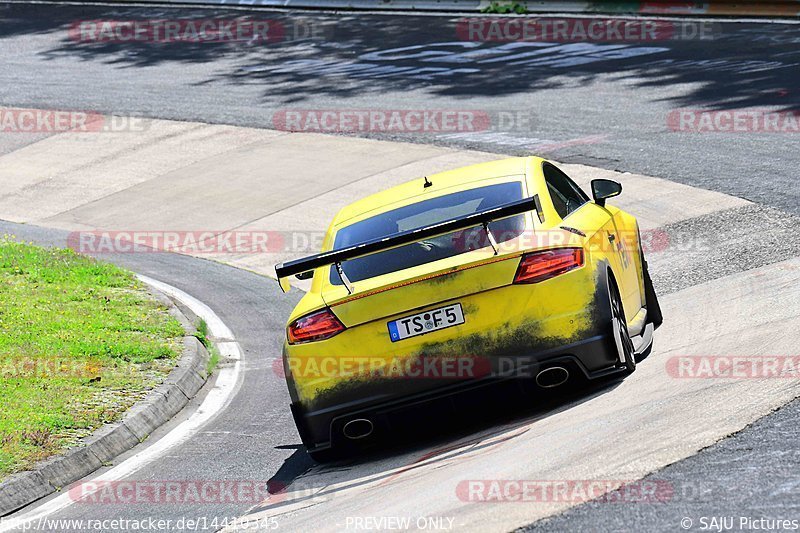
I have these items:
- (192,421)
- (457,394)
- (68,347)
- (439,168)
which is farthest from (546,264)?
(439,168)

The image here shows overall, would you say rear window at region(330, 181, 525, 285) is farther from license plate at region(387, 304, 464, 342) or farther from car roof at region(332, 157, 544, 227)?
license plate at region(387, 304, 464, 342)

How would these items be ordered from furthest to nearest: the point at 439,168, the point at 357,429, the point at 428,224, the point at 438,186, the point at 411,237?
1. the point at 439,168
2. the point at 438,186
3. the point at 428,224
4. the point at 357,429
5. the point at 411,237

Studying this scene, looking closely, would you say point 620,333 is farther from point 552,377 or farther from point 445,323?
point 445,323

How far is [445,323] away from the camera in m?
6.84

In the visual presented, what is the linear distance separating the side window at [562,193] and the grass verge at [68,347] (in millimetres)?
3357

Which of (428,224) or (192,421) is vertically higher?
(428,224)

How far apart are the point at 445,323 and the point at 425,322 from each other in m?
0.11

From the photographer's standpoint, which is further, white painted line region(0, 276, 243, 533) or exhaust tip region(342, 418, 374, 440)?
white painted line region(0, 276, 243, 533)

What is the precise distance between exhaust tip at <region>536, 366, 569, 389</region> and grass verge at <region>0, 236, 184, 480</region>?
311 centimetres

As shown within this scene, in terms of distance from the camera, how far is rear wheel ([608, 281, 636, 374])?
7.04m

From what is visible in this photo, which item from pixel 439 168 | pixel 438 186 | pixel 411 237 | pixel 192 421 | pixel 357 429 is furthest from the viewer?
pixel 439 168

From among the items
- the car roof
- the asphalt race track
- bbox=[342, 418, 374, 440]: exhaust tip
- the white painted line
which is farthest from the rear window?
the white painted line

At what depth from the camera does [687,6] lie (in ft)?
79.4

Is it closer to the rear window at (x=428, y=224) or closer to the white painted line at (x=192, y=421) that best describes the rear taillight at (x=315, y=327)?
the rear window at (x=428, y=224)
